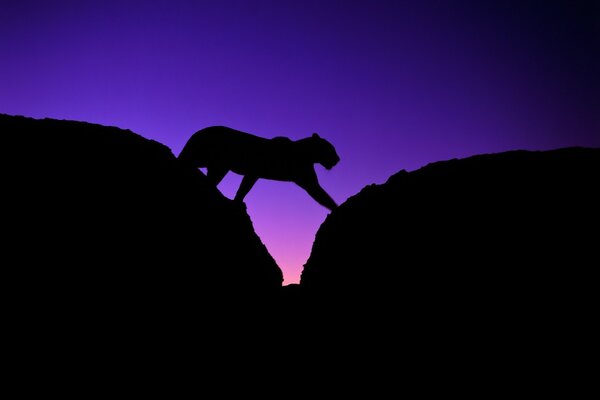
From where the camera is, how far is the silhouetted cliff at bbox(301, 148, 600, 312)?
159 centimetres

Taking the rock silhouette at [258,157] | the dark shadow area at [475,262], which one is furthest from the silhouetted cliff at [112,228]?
the rock silhouette at [258,157]

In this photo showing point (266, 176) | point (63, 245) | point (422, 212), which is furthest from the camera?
point (266, 176)

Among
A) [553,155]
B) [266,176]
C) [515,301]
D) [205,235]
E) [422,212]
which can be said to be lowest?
[515,301]

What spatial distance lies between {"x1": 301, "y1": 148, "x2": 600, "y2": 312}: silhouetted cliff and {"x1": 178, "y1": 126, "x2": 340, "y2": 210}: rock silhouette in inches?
106

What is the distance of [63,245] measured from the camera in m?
1.64

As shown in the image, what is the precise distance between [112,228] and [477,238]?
1.64 metres

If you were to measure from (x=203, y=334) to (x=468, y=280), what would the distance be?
1.21 m

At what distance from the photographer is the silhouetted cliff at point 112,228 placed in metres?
1.61

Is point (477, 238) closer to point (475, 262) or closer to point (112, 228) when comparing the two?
point (475, 262)

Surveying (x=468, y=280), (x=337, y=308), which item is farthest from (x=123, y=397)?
(x=468, y=280)

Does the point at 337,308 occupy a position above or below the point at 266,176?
below

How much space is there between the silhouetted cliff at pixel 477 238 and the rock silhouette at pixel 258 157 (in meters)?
2.70

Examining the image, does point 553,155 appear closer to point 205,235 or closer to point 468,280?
point 468,280

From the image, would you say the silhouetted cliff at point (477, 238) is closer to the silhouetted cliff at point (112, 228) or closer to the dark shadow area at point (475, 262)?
the dark shadow area at point (475, 262)
